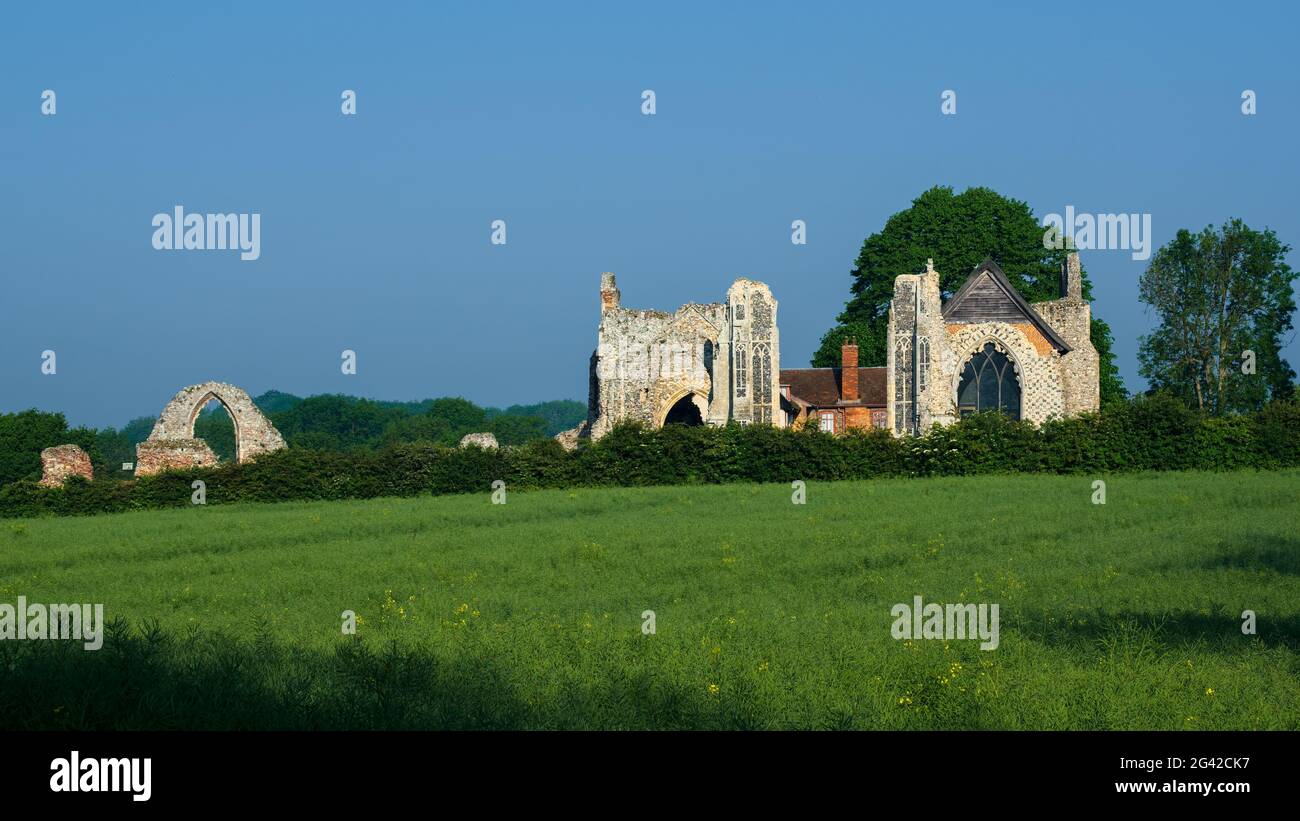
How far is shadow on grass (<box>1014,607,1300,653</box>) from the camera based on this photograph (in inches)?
543

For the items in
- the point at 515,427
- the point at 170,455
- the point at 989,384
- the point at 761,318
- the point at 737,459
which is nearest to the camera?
the point at 737,459

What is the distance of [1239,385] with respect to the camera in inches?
2227

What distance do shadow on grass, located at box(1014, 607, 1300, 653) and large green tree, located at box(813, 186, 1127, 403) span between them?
1822 inches

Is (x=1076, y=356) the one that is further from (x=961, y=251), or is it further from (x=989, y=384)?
(x=961, y=251)

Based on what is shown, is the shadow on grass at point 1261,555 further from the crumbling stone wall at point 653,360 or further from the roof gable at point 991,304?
the crumbling stone wall at point 653,360

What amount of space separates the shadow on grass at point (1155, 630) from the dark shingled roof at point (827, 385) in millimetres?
40395

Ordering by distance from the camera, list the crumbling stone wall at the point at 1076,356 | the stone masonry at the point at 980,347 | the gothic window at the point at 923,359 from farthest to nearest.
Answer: the crumbling stone wall at the point at 1076,356
the stone masonry at the point at 980,347
the gothic window at the point at 923,359

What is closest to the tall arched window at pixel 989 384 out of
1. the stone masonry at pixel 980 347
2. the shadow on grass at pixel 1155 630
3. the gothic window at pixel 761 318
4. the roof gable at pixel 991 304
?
the stone masonry at pixel 980 347

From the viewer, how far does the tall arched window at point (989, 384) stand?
4753cm

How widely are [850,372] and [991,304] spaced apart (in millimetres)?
9710

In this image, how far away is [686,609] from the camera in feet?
56.1

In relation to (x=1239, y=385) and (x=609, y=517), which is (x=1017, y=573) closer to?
(x=609, y=517)

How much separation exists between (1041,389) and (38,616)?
3763cm

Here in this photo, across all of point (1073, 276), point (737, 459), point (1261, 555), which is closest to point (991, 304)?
point (1073, 276)
